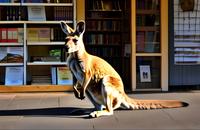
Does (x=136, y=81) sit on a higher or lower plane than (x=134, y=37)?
lower

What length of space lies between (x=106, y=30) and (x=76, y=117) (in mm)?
5846

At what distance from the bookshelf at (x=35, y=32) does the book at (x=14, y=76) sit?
87 millimetres

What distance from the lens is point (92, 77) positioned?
9.82m

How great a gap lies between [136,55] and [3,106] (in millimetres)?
4008

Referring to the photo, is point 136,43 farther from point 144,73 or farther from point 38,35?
point 38,35

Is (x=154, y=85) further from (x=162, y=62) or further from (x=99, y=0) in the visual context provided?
(x=99, y=0)

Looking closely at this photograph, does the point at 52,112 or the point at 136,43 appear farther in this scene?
the point at 136,43

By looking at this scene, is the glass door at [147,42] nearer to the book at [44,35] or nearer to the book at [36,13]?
the book at [44,35]

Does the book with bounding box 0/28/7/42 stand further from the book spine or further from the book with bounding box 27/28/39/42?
the book with bounding box 27/28/39/42

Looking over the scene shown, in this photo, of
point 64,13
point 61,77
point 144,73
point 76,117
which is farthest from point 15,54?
point 76,117

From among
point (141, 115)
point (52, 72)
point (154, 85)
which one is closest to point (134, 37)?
point (154, 85)

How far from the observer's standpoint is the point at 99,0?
15.1 m

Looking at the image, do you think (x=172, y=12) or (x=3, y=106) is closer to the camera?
(x=3, y=106)

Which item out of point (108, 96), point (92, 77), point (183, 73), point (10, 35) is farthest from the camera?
point (183, 73)
